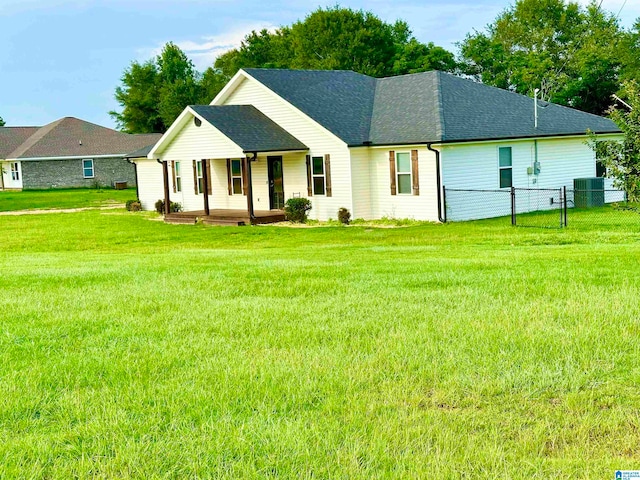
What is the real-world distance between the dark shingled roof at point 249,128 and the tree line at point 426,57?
21.5 meters

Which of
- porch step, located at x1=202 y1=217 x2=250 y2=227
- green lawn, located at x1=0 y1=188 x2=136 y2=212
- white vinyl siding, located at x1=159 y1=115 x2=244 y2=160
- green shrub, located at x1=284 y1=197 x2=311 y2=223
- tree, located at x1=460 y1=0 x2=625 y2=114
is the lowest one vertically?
porch step, located at x1=202 y1=217 x2=250 y2=227

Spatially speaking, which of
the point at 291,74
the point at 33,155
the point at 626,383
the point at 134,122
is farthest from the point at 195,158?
the point at 134,122

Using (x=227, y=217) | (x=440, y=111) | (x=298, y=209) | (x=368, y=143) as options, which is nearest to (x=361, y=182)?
(x=368, y=143)

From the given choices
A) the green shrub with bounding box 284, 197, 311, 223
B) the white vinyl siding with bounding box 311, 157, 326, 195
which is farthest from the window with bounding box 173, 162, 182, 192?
the white vinyl siding with bounding box 311, 157, 326, 195

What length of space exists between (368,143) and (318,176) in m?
2.16

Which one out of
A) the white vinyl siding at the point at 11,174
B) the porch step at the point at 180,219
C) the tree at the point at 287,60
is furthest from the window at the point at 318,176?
the white vinyl siding at the point at 11,174

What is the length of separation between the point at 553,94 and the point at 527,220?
1037 inches

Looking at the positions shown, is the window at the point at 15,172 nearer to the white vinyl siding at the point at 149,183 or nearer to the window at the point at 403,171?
the white vinyl siding at the point at 149,183

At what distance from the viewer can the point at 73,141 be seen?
195ft

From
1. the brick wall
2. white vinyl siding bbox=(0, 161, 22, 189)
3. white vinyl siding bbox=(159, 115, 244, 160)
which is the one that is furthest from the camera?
white vinyl siding bbox=(0, 161, 22, 189)

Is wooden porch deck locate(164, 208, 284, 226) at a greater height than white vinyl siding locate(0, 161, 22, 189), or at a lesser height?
lesser

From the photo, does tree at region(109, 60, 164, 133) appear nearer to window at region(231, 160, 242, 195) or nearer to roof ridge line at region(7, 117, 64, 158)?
roof ridge line at region(7, 117, 64, 158)

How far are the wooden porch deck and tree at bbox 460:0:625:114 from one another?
23851 mm

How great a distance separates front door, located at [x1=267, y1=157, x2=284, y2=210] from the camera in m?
28.5
